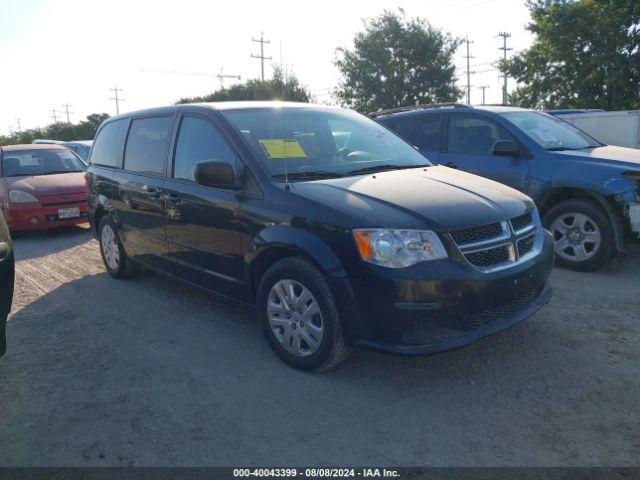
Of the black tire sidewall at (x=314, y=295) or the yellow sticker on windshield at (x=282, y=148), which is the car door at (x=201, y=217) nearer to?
the yellow sticker on windshield at (x=282, y=148)

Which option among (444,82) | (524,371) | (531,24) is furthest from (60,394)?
(444,82)

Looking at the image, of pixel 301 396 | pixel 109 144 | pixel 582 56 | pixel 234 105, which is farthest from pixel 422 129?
pixel 582 56

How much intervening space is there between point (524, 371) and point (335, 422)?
1338 mm

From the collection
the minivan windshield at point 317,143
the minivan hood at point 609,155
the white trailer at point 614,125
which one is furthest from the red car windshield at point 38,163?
the white trailer at point 614,125

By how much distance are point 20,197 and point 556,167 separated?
7831mm

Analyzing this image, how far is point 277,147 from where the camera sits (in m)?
3.92

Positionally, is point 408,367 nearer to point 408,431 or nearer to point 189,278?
point 408,431

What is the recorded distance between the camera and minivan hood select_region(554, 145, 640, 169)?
5.46 metres

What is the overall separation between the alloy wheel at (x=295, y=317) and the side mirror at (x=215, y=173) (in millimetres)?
814

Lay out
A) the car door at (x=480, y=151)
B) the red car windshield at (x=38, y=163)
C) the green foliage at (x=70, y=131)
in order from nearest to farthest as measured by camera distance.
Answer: the car door at (x=480, y=151) → the red car windshield at (x=38, y=163) → the green foliage at (x=70, y=131)

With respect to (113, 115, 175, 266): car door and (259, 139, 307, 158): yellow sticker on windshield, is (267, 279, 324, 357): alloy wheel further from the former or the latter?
(113, 115, 175, 266): car door

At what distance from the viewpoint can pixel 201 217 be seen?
13.6 feet

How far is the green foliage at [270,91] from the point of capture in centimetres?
3478

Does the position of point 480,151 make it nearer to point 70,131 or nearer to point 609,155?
point 609,155
